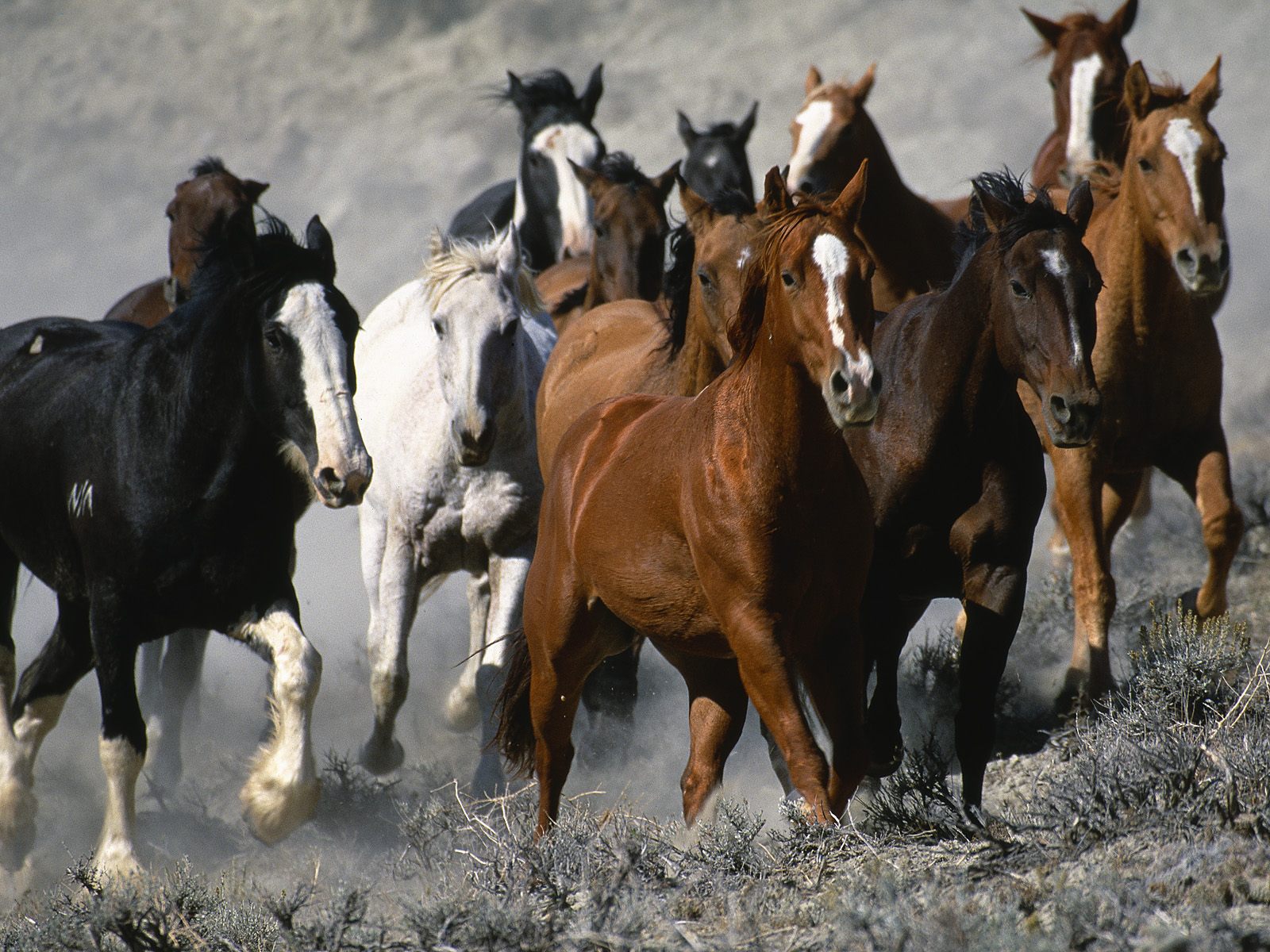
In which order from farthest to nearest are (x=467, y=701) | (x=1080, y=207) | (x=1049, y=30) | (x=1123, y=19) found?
(x=1049, y=30) → (x=1123, y=19) → (x=467, y=701) → (x=1080, y=207)

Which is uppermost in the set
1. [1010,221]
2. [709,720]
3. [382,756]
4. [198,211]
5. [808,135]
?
[808,135]

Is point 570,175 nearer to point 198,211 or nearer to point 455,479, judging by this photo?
point 198,211

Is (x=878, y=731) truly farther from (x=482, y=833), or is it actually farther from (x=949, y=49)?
(x=949, y=49)

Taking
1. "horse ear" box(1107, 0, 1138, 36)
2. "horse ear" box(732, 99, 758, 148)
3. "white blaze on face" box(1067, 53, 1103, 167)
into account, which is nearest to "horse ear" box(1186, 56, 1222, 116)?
"white blaze on face" box(1067, 53, 1103, 167)

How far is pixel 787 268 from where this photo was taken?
14.1ft

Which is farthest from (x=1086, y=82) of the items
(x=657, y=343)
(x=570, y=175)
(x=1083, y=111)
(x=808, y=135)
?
(x=657, y=343)

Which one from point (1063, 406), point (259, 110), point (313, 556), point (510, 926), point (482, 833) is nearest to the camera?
point (510, 926)

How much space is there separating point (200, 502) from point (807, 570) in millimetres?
2500

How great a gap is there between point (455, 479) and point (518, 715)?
1713 millimetres

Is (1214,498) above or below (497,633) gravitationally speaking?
above

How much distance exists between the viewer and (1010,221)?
5.02 metres

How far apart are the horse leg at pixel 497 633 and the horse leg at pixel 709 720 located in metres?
1.58

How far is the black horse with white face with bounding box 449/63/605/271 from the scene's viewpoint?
998cm

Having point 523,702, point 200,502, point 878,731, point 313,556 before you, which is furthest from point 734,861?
point 313,556
